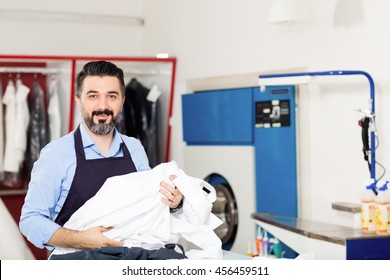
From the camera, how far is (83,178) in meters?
2.45

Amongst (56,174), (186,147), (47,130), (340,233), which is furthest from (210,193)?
(47,130)

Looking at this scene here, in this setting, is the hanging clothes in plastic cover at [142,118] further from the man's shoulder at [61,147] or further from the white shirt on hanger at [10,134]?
the man's shoulder at [61,147]

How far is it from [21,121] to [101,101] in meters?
3.61

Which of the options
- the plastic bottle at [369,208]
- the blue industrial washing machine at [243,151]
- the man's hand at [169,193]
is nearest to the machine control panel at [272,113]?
the blue industrial washing machine at [243,151]

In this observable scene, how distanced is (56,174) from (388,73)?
2246mm

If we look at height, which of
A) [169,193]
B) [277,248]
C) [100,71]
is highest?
[100,71]

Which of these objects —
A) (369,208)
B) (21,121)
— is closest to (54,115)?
(21,121)

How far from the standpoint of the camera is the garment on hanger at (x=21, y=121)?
584 centimetres

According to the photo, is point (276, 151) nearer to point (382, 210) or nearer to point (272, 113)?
point (272, 113)

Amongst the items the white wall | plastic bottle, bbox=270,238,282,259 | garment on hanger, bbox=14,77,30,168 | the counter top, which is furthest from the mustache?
garment on hanger, bbox=14,77,30,168

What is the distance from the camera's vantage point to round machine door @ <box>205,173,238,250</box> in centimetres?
529

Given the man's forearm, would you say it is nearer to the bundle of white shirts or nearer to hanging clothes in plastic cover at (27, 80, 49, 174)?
the bundle of white shirts

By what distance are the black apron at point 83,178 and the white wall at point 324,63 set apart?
206 centimetres
